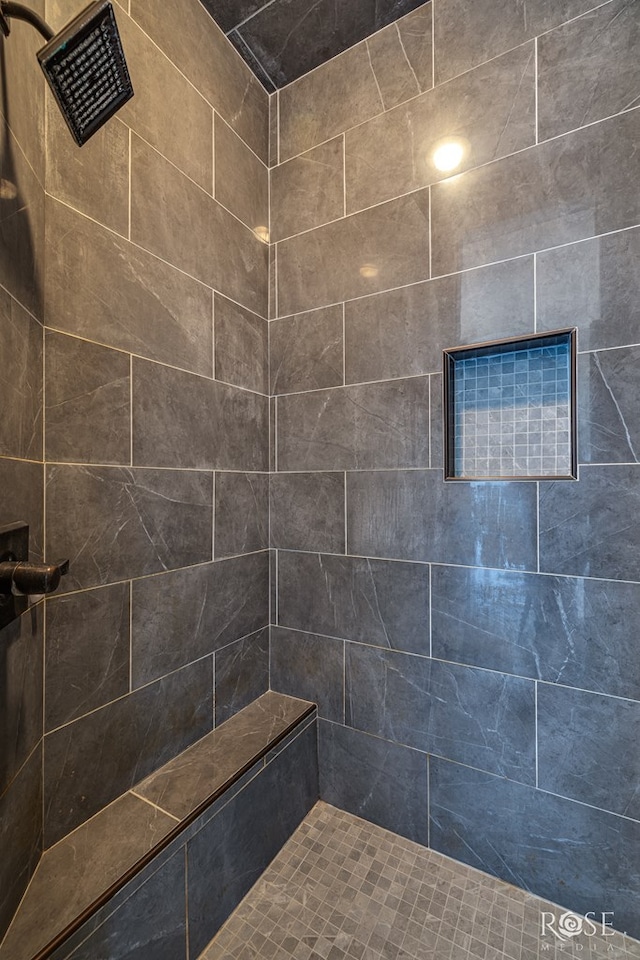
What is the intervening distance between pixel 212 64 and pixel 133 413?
49.3 inches

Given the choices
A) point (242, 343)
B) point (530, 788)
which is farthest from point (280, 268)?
point (530, 788)

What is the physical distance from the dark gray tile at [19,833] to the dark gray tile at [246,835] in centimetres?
34

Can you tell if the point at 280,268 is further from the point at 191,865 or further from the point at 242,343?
the point at 191,865

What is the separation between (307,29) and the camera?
4.81 feet

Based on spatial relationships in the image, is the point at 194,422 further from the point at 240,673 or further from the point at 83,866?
the point at 83,866

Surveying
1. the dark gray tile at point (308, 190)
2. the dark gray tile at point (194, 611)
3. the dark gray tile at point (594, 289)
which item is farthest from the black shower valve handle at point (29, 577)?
the dark gray tile at point (308, 190)

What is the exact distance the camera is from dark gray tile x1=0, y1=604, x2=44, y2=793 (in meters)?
0.79

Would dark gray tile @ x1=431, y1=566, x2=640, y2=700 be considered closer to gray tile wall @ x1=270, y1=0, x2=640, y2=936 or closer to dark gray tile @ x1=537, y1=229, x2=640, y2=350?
gray tile wall @ x1=270, y1=0, x2=640, y2=936

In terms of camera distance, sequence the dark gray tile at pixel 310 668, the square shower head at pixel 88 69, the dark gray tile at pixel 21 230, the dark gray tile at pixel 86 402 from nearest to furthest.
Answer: the square shower head at pixel 88 69
the dark gray tile at pixel 21 230
the dark gray tile at pixel 86 402
the dark gray tile at pixel 310 668

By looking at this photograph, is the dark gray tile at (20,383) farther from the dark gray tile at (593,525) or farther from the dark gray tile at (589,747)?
the dark gray tile at (589,747)

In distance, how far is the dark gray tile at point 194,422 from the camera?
3.92ft

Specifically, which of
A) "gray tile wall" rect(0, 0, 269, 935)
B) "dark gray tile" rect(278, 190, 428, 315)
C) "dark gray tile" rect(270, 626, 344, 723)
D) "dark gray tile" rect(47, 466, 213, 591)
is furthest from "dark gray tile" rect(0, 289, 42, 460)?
"dark gray tile" rect(270, 626, 344, 723)

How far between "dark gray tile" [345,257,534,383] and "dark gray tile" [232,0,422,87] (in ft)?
3.01

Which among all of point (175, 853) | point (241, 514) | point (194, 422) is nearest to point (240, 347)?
point (194, 422)
